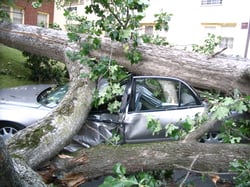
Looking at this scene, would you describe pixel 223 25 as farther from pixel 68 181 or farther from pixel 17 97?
pixel 68 181

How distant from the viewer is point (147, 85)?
5.00 meters

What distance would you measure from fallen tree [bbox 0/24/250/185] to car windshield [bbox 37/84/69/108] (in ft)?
2.49

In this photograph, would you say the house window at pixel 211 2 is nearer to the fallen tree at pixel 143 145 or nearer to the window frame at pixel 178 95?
the window frame at pixel 178 95

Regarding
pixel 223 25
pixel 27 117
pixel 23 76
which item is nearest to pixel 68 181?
pixel 27 117

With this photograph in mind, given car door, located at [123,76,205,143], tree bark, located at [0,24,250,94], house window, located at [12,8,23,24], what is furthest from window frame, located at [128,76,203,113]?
house window, located at [12,8,23,24]

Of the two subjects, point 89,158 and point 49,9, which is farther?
point 49,9

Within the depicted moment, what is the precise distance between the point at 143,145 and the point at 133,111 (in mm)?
1005

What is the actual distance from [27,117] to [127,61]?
6.01 ft

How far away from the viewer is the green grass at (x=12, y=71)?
34.1 ft

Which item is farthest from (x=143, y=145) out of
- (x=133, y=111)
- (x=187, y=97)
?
(x=187, y=97)

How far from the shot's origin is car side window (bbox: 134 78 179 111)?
491cm

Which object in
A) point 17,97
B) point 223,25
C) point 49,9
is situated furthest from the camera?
point 49,9

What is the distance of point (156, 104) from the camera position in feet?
16.6

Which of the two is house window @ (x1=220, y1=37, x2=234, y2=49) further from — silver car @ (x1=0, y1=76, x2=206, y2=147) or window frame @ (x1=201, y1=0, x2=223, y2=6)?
silver car @ (x1=0, y1=76, x2=206, y2=147)
